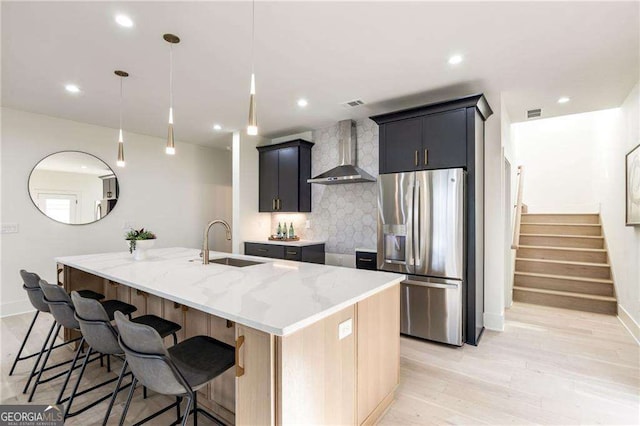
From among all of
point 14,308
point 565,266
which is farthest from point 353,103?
point 14,308

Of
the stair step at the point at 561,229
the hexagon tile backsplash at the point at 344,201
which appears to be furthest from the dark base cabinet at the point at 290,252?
the stair step at the point at 561,229

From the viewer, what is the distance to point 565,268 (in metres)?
4.71

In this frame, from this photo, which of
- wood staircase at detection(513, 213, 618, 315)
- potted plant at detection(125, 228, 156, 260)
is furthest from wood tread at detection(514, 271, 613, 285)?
potted plant at detection(125, 228, 156, 260)

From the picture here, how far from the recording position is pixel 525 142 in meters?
6.89

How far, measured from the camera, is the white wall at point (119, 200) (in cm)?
396

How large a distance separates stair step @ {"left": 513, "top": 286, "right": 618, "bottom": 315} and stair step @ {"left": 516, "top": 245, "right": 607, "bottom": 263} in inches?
28.5

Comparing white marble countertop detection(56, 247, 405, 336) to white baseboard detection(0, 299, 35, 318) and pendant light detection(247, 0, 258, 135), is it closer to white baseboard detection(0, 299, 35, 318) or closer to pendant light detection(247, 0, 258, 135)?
pendant light detection(247, 0, 258, 135)

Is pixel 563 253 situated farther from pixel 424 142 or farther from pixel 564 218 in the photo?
pixel 424 142

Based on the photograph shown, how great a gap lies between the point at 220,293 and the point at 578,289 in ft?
16.9

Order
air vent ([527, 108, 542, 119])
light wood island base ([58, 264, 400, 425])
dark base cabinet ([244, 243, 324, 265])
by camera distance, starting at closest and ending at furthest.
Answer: light wood island base ([58, 264, 400, 425])
air vent ([527, 108, 542, 119])
dark base cabinet ([244, 243, 324, 265])

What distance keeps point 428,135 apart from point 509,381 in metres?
2.35

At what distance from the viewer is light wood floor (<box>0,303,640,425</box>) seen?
1984 millimetres

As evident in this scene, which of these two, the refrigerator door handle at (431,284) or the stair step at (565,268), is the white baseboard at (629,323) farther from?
the refrigerator door handle at (431,284)

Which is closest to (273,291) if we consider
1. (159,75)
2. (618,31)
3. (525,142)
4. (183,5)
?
(183,5)
